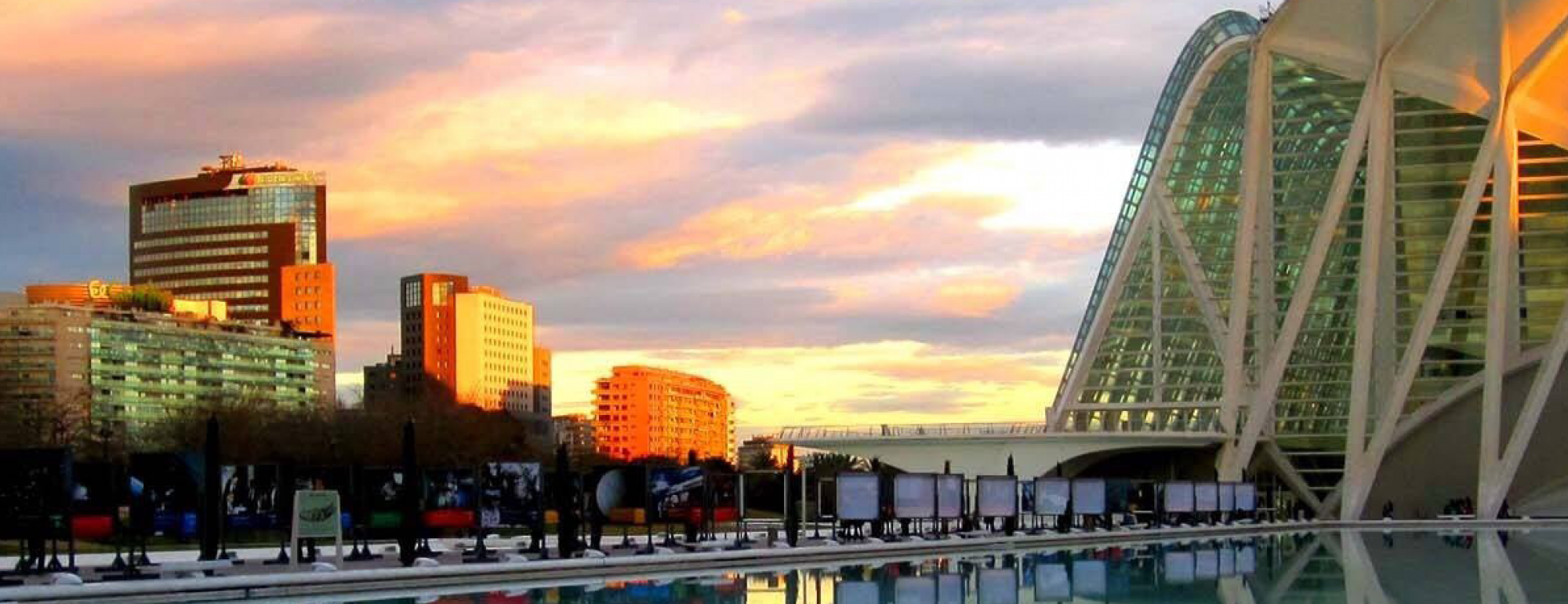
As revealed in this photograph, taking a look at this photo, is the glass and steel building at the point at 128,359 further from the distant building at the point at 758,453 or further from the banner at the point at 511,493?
the banner at the point at 511,493

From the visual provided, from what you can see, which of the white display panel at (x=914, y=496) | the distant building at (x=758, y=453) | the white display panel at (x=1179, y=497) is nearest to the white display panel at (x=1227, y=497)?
the white display panel at (x=1179, y=497)

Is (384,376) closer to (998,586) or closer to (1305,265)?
(1305,265)

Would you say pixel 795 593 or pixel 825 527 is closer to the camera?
pixel 795 593

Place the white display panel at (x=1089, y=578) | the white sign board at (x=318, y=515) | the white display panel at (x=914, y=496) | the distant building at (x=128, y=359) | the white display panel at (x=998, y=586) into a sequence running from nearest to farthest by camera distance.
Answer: the white display panel at (x=998, y=586)
the white display panel at (x=1089, y=578)
the white sign board at (x=318, y=515)
the white display panel at (x=914, y=496)
the distant building at (x=128, y=359)

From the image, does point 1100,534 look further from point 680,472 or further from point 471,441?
point 471,441

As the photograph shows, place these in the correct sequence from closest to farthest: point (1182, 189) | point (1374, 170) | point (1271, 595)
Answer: point (1271, 595) < point (1374, 170) < point (1182, 189)

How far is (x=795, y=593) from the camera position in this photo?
29.6 meters

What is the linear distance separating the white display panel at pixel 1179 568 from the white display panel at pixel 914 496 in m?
5.16

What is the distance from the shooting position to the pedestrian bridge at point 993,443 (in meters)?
72.2

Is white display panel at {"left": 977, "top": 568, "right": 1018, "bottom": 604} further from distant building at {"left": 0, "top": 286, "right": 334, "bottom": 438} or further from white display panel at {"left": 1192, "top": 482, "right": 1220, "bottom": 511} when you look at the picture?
distant building at {"left": 0, "top": 286, "right": 334, "bottom": 438}

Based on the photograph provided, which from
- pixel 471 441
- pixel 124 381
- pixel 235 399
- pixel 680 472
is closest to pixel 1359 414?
pixel 680 472

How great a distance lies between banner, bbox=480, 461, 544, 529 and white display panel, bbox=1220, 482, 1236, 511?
2942 cm

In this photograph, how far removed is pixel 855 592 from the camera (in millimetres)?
30234

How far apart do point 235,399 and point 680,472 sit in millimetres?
76415
